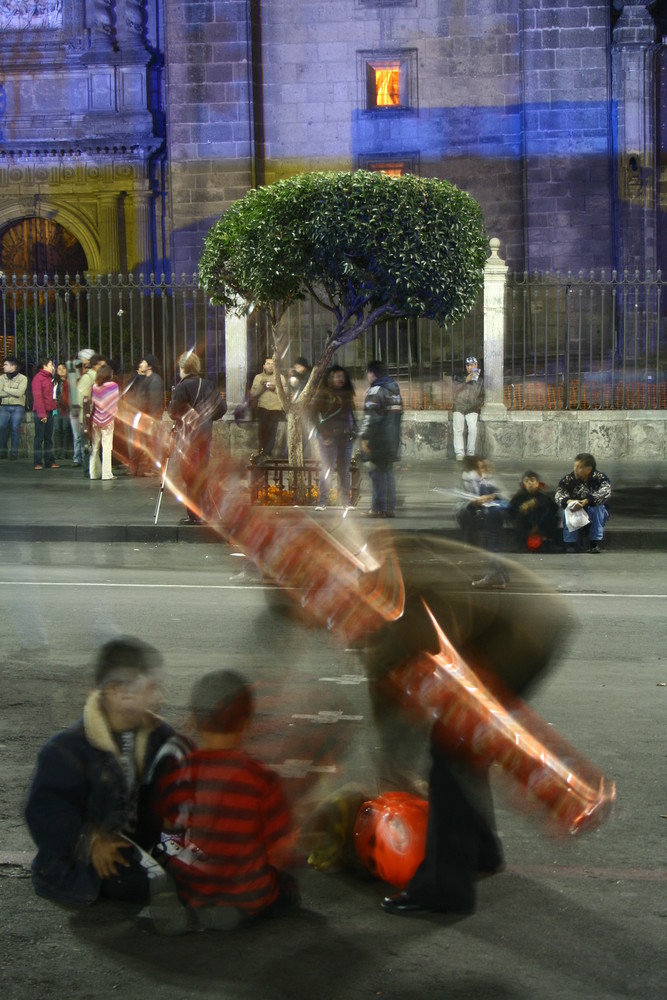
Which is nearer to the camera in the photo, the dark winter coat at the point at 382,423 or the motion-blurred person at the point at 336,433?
the dark winter coat at the point at 382,423

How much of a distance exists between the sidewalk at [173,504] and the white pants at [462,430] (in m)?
0.23

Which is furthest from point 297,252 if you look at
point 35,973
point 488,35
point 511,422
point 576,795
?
point 488,35

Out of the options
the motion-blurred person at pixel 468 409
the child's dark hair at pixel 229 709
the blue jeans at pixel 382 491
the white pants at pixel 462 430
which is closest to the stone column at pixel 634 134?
the motion-blurred person at pixel 468 409

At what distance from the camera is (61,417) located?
19078mm

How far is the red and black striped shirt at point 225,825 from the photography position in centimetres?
427

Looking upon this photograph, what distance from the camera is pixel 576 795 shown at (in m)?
5.18

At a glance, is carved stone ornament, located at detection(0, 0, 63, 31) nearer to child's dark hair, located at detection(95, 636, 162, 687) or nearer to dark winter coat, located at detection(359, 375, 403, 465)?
dark winter coat, located at detection(359, 375, 403, 465)

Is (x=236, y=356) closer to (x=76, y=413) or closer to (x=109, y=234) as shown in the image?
(x=76, y=413)

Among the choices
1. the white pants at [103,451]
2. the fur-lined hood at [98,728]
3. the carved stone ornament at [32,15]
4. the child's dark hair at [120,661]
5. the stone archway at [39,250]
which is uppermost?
the carved stone ornament at [32,15]

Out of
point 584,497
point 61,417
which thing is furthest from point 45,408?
point 584,497

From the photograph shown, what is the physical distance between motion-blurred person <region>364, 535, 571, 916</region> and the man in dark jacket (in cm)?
891

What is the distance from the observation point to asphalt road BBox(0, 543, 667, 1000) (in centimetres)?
397

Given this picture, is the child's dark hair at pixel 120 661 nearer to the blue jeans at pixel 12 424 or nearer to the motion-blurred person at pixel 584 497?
the motion-blurred person at pixel 584 497

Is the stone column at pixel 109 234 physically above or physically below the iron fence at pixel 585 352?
above
